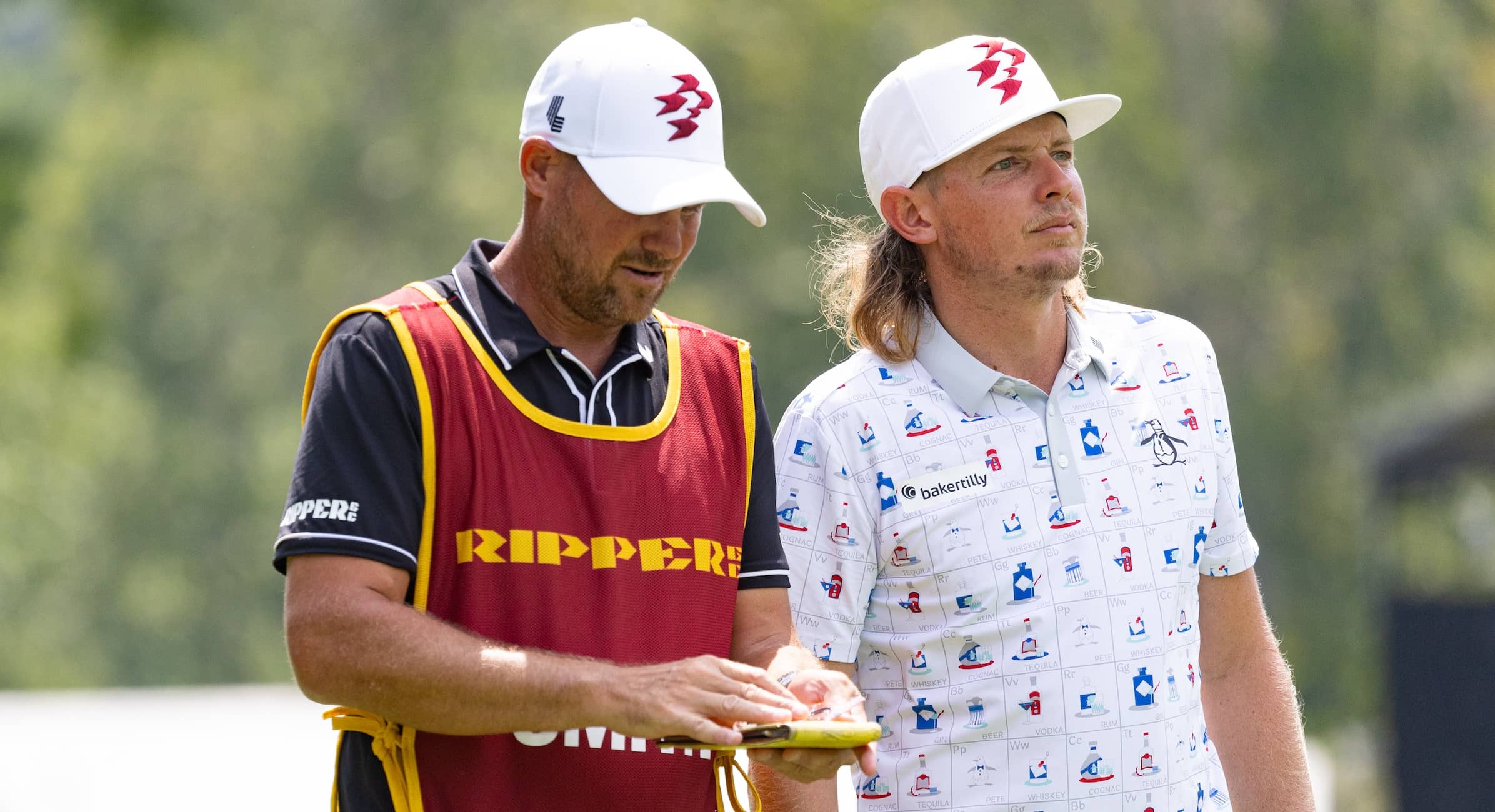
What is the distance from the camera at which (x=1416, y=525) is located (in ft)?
63.5

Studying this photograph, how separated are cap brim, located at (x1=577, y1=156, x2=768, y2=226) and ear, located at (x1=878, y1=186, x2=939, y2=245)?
0.80 metres

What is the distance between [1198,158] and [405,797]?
56.0 ft

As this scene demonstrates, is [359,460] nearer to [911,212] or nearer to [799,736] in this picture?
[799,736]

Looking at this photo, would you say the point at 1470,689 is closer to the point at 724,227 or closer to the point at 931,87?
the point at 931,87

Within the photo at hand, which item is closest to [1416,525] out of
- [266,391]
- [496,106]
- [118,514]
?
[496,106]

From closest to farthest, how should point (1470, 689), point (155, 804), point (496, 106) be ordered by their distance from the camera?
point (155, 804), point (1470, 689), point (496, 106)

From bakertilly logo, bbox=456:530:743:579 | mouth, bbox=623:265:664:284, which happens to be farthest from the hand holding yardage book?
mouth, bbox=623:265:664:284

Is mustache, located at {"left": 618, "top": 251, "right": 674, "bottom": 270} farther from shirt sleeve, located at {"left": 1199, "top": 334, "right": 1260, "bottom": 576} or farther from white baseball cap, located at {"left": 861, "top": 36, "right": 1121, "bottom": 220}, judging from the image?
shirt sleeve, located at {"left": 1199, "top": 334, "right": 1260, "bottom": 576}

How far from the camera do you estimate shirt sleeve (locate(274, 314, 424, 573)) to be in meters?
2.63

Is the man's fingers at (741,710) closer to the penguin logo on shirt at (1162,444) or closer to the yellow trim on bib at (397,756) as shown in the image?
the yellow trim on bib at (397,756)

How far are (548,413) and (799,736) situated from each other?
0.65m

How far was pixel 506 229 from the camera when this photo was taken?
1894 cm

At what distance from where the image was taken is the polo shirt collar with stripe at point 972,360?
3.42 meters

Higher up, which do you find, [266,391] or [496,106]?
[496,106]
